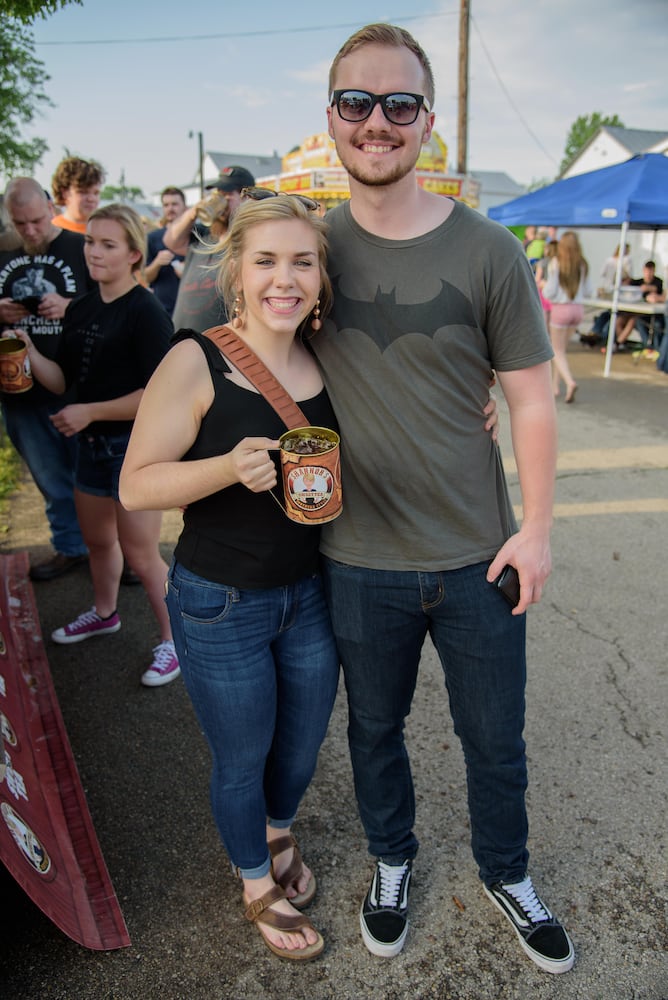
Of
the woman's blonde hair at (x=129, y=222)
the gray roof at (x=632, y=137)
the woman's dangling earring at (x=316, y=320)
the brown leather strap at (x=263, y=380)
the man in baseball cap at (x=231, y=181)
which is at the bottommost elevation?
the brown leather strap at (x=263, y=380)

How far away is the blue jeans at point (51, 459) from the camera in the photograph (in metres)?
4.00

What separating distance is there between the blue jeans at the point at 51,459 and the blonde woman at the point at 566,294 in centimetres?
594

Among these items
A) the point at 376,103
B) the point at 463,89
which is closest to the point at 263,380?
the point at 376,103

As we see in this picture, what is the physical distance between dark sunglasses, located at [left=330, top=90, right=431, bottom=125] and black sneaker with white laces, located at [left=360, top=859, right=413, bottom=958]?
6.35 ft

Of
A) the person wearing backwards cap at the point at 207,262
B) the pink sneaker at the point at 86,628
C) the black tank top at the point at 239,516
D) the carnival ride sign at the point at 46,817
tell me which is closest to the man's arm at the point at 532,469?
the black tank top at the point at 239,516

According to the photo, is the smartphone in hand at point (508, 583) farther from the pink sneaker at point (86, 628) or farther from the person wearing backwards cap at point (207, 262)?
the pink sneaker at point (86, 628)

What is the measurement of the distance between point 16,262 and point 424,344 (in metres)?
2.92

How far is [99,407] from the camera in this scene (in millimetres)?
2939

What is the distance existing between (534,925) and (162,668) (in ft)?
6.06

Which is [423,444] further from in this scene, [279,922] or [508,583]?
[279,922]

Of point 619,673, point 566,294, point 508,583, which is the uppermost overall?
point 508,583

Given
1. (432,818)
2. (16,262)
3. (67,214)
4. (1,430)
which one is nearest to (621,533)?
(432,818)

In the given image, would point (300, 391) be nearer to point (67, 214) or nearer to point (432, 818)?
point (432, 818)

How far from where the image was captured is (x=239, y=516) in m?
1.73
